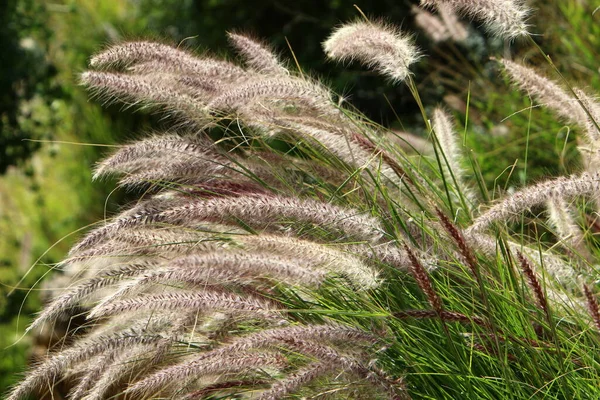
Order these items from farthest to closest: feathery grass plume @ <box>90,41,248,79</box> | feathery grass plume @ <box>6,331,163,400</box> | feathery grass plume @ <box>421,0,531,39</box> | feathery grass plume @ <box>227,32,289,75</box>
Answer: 1. feathery grass plume @ <box>227,32,289,75</box>
2. feathery grass plume @ <box>90,41,248,79</box>
3. feathery grass plume @ <box>421,0,531,39</box>
4. feathery grass plume @ <box>6,331,163,400</box>

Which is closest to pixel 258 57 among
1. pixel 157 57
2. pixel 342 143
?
pixel 157 57

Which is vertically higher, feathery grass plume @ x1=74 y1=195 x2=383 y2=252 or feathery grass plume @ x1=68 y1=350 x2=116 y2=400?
feathery grass plume @ x1=74 y1=195 x2=383 y2=252

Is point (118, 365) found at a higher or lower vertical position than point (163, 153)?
lower

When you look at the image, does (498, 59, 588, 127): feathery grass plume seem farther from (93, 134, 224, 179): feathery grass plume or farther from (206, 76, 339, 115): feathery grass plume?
(93, 134, 224, 179): feathery grass plume

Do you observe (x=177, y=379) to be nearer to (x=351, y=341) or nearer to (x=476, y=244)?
(x=351, y=341)

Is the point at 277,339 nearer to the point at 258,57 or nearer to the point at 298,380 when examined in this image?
the point at 298,380

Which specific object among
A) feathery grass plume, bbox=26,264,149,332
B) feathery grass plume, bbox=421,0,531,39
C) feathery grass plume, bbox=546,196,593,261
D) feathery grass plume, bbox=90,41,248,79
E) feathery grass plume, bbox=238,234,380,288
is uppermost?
feathery grass plume, bbox=421,0,531,39

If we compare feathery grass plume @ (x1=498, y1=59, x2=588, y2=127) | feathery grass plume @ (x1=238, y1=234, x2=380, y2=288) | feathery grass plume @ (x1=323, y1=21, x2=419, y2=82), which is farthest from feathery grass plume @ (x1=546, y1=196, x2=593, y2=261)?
feathery grass plume @ (x1=238, y1=234, x2=380, y2=288)

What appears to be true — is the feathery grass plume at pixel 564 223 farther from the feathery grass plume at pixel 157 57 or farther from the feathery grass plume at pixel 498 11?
the feathery grass plume at pixel 157 57
